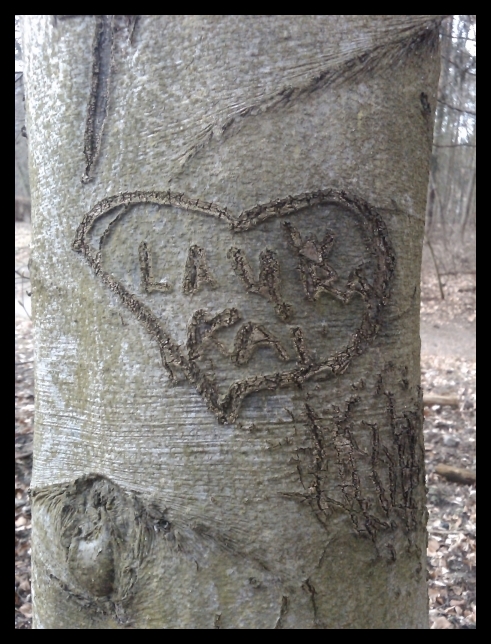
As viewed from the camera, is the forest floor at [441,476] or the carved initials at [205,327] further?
the forest floor at [441,476]

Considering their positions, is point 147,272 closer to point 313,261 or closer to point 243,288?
point 243,288

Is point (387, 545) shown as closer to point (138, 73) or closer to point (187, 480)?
point (187, 480)

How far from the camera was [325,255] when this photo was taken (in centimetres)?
93

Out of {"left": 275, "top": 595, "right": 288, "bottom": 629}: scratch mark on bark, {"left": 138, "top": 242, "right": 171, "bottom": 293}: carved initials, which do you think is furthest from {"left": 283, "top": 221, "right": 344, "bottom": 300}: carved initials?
{"left": 275, "top": 595, "right": 288, "bottom": 629}: scratch mark on bark

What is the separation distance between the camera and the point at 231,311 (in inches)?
35.6

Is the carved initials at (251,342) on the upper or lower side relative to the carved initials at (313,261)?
lower

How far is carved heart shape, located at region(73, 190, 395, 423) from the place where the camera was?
900 mm

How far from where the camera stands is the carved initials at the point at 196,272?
902mm

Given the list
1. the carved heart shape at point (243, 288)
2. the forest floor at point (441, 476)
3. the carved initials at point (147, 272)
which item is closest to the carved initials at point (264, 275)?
the carved heart shape at point (243, 288)

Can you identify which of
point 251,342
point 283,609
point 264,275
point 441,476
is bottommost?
point 441,476

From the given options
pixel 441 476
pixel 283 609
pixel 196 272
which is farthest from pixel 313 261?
pixel 441 476

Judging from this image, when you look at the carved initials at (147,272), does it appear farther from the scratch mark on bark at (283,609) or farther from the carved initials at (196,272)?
the scratch mark on bark at (283,609)

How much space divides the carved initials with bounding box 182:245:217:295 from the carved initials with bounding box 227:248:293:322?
0.15ft

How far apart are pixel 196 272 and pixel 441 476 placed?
3846mm
